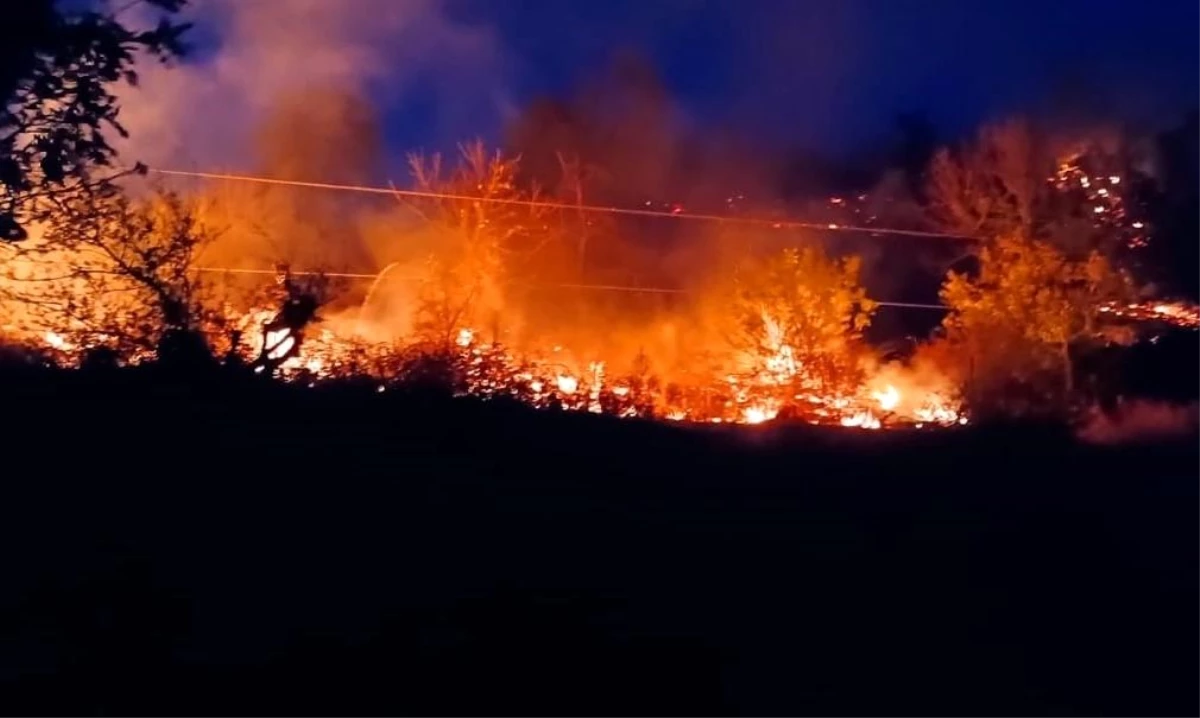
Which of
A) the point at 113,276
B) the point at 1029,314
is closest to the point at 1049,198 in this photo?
the point at 1029,314

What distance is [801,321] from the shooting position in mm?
27453

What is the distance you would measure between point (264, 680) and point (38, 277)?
7.82 m

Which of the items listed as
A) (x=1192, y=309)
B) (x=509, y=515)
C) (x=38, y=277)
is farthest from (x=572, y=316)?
(x=509, y=515)

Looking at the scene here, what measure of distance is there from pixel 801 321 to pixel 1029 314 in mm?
4875

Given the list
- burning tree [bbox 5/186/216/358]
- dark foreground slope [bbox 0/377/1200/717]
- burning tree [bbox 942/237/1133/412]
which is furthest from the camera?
burning tree [bbox 942/237/1133/412]

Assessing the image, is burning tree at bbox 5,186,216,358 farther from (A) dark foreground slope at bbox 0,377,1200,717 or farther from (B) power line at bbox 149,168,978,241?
(B) power line at bbox 149,168,978,241

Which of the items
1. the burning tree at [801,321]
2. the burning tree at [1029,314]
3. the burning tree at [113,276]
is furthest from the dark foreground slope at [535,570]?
the burning tree at [1029,314]

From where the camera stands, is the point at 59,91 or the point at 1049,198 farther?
the point at 1049,198

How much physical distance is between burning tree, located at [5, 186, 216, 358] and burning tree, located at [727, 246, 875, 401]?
12471 millimetres

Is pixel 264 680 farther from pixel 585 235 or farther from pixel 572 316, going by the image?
pixel 585 235

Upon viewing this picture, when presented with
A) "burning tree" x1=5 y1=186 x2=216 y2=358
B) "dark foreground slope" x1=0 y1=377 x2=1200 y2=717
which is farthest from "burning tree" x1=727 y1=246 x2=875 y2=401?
"burning tree" x1=5 y1=186 x2=216 y2=358

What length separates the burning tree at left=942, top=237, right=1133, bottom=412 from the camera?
1123 inches

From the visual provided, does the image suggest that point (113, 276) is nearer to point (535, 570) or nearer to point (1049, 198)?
point (535, 570)

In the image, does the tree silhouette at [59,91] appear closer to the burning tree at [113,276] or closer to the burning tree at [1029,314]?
the burning tree at [113,276]
